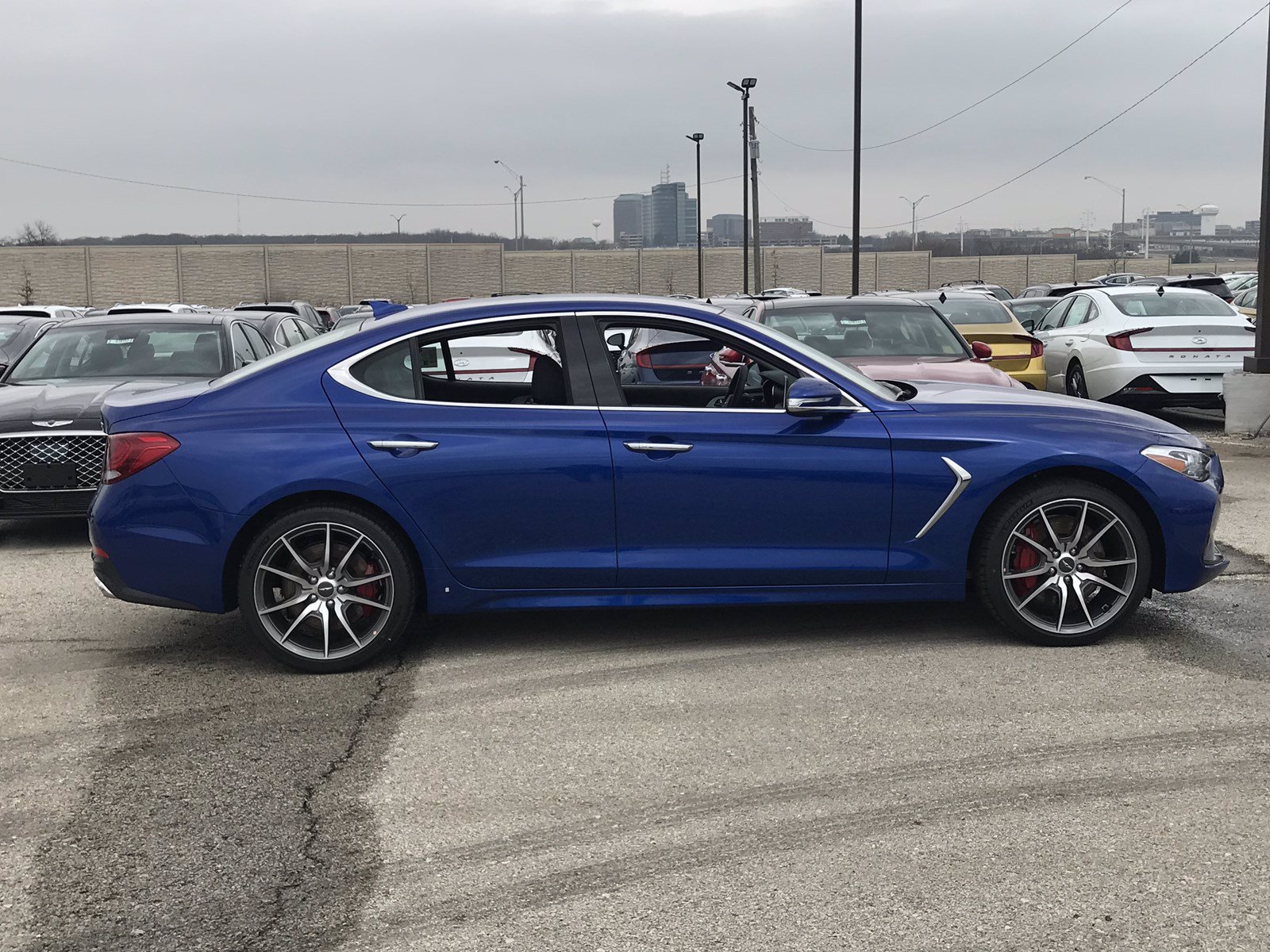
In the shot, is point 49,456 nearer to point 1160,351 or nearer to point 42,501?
point 42,501

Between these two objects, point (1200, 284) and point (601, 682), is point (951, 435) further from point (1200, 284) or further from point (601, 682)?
point (1200, 284)

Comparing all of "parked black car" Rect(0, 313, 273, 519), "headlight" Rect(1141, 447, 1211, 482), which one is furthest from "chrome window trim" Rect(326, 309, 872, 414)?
"parked black car" Rect(0, 313, 273, 519)

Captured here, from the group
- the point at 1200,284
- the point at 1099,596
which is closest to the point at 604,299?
the point at 1099,596

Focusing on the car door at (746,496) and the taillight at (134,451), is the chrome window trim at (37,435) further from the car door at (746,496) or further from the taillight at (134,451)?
the car door at (746,496)

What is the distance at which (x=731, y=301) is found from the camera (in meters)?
16.4

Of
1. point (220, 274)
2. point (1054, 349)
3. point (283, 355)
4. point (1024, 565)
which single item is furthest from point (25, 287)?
point (1024, 565)

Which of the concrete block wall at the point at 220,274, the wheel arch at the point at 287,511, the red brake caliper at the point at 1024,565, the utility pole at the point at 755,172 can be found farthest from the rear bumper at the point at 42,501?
the concrete block wall at the point at 220,274

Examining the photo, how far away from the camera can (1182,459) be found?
6.12 meters

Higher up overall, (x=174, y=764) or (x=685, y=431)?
(x=685, y=431)

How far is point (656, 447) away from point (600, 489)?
0.99 ft

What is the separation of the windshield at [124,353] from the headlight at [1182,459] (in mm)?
7368

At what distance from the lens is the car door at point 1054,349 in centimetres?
1684

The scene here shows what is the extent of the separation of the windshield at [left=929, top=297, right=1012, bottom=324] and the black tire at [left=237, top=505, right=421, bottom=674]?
1127 cm

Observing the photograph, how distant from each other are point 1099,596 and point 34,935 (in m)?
4.52
